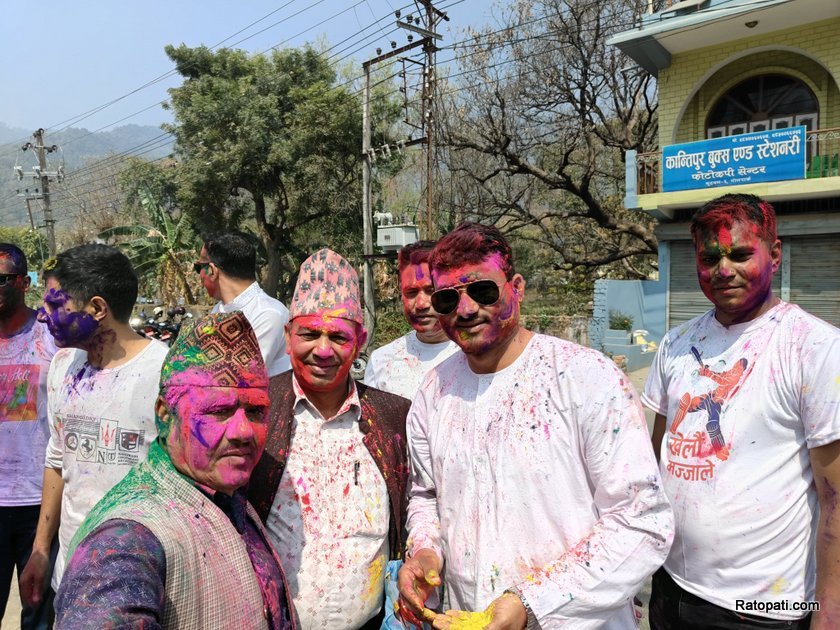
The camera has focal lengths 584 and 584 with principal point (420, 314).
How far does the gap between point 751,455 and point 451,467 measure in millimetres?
1077

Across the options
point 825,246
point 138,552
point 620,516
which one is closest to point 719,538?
point 620,516

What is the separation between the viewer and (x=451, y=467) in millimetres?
1872

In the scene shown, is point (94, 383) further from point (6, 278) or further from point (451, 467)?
point (451, 467)

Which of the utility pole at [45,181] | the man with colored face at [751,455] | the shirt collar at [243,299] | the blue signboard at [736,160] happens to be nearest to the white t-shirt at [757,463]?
the man with colored face at [751,455]

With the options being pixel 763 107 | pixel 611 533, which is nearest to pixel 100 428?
pixel 611 533

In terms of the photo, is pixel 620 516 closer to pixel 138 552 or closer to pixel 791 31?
pixel 138 552

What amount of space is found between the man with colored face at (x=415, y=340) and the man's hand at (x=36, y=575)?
69.9 inches

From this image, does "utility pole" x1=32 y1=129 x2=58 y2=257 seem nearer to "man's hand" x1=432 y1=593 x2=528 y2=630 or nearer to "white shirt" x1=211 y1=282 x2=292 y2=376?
"white shirt" x1=211 y1=282 x2=292 y2=376

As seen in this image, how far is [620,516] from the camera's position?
5.29ft

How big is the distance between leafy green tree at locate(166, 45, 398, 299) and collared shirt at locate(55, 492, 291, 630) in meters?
17.6

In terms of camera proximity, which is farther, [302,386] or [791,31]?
[791,31]

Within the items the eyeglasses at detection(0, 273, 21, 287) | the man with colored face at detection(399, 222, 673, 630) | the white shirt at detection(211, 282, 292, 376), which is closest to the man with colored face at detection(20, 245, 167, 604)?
the eyeglasses at detection(0, 273, 21, 287)

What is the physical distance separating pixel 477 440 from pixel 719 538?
0.99m

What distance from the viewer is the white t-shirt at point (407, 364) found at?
328cm
